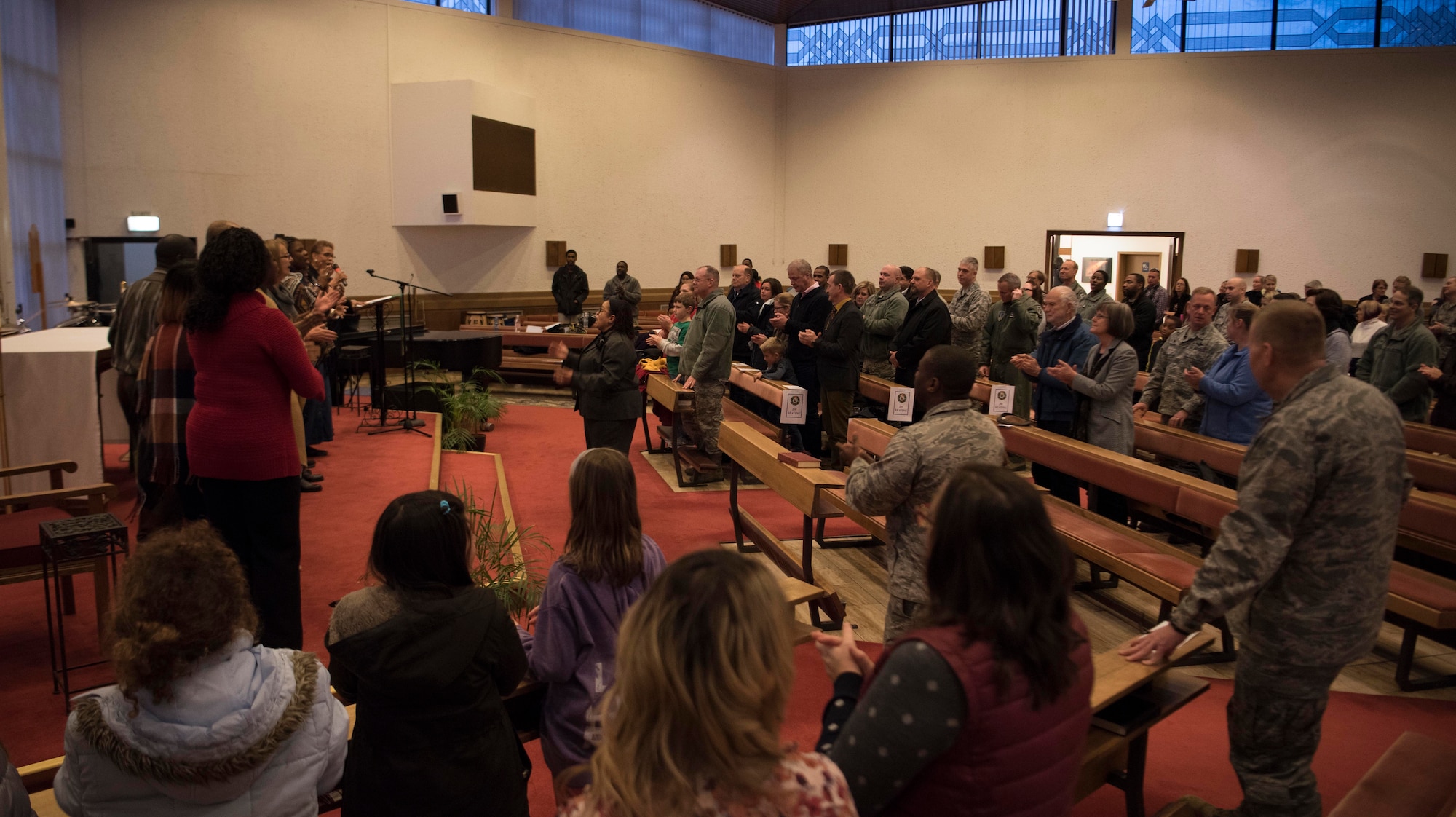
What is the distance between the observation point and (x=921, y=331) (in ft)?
26.0

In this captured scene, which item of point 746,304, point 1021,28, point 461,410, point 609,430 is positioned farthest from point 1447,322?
point 461,410

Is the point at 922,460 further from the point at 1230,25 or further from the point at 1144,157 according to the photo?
the point at 1230,25

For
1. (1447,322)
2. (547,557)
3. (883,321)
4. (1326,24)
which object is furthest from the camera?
(1326,24)

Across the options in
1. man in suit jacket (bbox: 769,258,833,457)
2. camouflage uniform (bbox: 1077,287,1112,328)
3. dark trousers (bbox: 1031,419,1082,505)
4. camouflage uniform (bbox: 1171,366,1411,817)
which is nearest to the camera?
camouflage uniform (bbox: 1171,366,1411,817)

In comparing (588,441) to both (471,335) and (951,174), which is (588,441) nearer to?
(471,335)

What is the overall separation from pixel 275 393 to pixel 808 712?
7.66 ft

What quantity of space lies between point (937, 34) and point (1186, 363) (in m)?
12.5

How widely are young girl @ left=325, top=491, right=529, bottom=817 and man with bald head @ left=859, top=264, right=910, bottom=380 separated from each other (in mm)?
6791

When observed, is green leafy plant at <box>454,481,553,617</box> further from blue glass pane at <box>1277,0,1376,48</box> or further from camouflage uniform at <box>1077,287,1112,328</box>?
blue glass pane at <box>1277,0,1376,48</box>

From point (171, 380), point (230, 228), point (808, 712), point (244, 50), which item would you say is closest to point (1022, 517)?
point (808, 712)

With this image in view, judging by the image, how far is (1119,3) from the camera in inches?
640

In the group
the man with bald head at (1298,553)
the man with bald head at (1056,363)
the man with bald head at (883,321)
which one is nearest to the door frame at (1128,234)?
the man with bald head at (883,321)

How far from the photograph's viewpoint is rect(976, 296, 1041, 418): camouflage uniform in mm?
8961

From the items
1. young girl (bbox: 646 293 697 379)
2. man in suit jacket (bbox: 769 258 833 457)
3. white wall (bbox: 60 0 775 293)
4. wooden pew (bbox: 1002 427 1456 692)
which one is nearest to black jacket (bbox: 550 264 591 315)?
white wall (bbox: 60 0 775 293)
